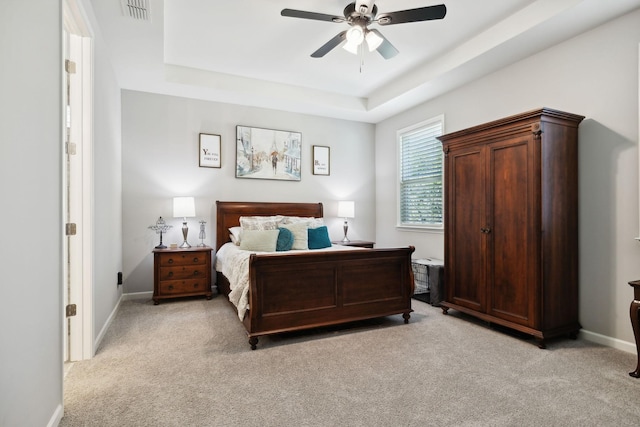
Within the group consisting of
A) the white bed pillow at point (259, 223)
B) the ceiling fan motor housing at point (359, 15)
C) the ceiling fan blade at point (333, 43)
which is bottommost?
the white bed pillow at point (259, 223)

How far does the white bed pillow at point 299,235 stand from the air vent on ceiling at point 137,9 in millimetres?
2639

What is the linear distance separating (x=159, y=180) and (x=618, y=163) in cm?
496

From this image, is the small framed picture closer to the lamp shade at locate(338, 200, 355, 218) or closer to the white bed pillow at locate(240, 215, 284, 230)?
the white bed pillow at locate(240, 215, 284, 230)

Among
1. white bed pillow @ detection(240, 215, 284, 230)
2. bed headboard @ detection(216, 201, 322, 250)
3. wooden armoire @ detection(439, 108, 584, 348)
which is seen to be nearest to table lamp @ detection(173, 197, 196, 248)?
bed headboard @ detection(216, 201, 322, 250)

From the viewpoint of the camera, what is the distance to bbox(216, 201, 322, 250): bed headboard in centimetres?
480

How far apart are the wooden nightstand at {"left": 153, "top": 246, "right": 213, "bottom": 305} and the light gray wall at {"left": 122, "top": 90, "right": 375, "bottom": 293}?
494 mm

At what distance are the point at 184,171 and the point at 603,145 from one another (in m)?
4.67

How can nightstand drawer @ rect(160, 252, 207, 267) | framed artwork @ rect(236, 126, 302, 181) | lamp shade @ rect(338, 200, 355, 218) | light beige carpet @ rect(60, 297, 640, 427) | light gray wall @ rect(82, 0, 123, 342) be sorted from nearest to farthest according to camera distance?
1. light beige carpet @ rect(60, 297, 640, 427)
2. light gray wall @ rect(82, 0, 123, 342)
3. nightstand drawer @ rect(160, 252, 207, 267)
4. framed artwork @ rect(236, 126, 302, 181)
5. lamp shade @ rect(338, 200, 355, 218)

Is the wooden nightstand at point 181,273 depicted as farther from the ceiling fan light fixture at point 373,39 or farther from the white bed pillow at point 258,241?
the ceiling fan light fixture at point 373,39

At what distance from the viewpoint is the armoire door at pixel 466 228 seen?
3348 millimetres

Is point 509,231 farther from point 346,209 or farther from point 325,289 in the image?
point 346,209

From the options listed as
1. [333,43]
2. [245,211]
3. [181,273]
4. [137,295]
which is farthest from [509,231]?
[137,295]

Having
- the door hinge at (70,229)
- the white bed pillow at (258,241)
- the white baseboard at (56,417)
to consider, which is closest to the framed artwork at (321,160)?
the white bed pillow at (258,241)

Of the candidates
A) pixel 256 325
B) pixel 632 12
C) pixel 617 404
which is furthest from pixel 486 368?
pixel 632 12
